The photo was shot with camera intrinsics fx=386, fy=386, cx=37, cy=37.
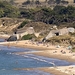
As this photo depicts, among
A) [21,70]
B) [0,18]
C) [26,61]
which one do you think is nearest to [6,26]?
[0,18]

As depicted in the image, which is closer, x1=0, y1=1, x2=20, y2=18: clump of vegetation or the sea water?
the sea water

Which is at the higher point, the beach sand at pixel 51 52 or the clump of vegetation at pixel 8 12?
the beach sand at pixel 51 52

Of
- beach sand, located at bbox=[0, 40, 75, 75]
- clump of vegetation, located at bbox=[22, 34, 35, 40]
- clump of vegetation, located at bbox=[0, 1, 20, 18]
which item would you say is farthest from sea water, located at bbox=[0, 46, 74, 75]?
clump of vegetation, located at bbox=[0, 1, 20, 18]

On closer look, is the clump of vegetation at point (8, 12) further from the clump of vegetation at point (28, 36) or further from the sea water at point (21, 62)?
the sea water at point (21, 62)

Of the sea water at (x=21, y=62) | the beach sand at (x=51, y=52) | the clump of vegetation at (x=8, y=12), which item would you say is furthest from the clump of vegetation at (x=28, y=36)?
the clump of vegetation at (x=8, y=12)

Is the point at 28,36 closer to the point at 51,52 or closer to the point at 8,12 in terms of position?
the point at 51,52

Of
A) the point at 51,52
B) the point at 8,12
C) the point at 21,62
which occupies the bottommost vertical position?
the point at 8,12

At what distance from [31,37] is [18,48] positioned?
1451 cm

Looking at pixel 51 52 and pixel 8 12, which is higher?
pixel 51 52

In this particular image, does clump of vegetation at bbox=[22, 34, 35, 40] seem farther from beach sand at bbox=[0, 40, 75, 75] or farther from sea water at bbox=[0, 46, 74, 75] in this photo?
sea water at bbox=[0, 46, 74, 75]

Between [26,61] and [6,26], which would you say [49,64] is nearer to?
[26,61]

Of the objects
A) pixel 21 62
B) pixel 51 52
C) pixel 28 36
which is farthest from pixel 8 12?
pixel 21 62

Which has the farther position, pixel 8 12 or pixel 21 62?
pixel 8 12

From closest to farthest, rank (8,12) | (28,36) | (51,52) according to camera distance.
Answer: (51,52) → (28,36) → (8,12)
